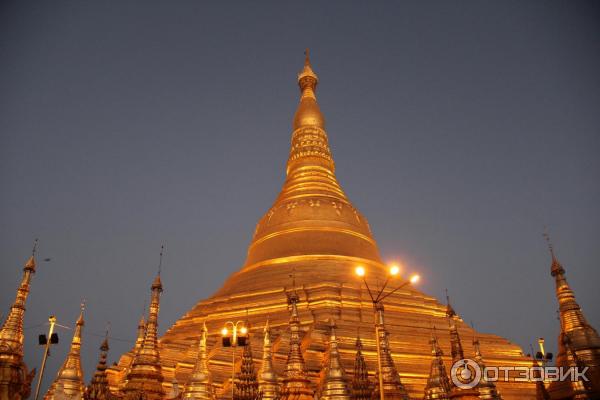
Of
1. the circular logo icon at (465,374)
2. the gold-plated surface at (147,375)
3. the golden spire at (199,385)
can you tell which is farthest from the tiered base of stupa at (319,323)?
the circular logo icon at (465,374)

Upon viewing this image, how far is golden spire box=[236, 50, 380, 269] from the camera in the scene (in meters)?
28.5

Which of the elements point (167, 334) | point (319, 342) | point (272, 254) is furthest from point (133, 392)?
point (272, 254)

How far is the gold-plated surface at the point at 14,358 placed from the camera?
13.3 m

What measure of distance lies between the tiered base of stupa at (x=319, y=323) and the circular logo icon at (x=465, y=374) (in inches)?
165

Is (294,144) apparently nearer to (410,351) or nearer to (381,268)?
(381,268)

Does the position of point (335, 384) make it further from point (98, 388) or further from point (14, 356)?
point (14, 356)

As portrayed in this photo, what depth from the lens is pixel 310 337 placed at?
18.5m

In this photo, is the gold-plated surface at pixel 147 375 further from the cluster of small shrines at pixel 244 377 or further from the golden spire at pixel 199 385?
the golden spire at pixel 199 385

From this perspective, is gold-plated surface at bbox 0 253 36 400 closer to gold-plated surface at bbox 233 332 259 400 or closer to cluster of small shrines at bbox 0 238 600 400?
cluster of small shrines at bbox 0 238 600 400

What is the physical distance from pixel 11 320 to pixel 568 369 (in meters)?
18.9

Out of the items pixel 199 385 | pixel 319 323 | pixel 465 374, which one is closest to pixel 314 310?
pixel 319 323

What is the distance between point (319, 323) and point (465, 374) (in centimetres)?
775

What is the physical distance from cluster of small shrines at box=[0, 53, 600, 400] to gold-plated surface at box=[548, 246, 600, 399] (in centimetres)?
6

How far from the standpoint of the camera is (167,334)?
24453mm
